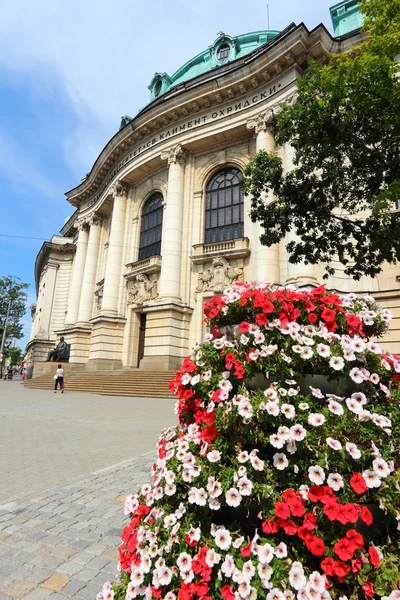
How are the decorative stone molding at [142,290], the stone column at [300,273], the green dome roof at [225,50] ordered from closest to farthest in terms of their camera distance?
the stone column at [300,273] → the decorative stone molding at [142,290] → the green dome roof at [225,50]

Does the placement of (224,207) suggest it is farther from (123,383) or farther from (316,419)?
(316,419)

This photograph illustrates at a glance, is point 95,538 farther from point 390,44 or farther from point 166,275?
point 166,275

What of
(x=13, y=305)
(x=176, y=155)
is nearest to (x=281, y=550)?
(x=176, y=155)

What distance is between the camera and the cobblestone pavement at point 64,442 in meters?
4.76

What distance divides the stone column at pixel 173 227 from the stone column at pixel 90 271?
10.7 m

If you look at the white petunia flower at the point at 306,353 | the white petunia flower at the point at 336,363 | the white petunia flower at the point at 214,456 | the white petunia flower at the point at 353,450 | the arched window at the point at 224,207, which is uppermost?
the arched window at the point at 224,207

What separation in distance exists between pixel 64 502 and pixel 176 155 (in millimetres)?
22274

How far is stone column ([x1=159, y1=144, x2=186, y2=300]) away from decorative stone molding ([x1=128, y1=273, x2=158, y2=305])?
6.80ft

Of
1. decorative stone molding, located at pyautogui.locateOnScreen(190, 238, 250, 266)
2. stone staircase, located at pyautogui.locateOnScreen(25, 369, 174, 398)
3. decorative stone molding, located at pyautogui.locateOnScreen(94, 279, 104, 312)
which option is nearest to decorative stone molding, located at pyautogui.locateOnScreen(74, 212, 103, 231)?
decorative stone molding, located at pyautogui.locateOnScreen(94, 279, 104, 312)

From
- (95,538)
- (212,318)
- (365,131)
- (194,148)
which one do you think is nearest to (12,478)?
(95,538)

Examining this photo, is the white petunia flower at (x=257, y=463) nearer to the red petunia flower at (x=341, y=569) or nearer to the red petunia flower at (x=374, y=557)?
the red petunia flower at (x=341, y=569)

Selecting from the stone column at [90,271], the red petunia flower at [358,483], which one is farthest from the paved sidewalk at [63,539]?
the stone column at [90,271]

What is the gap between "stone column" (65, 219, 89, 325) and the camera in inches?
1225

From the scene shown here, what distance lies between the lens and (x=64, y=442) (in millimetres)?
6859
